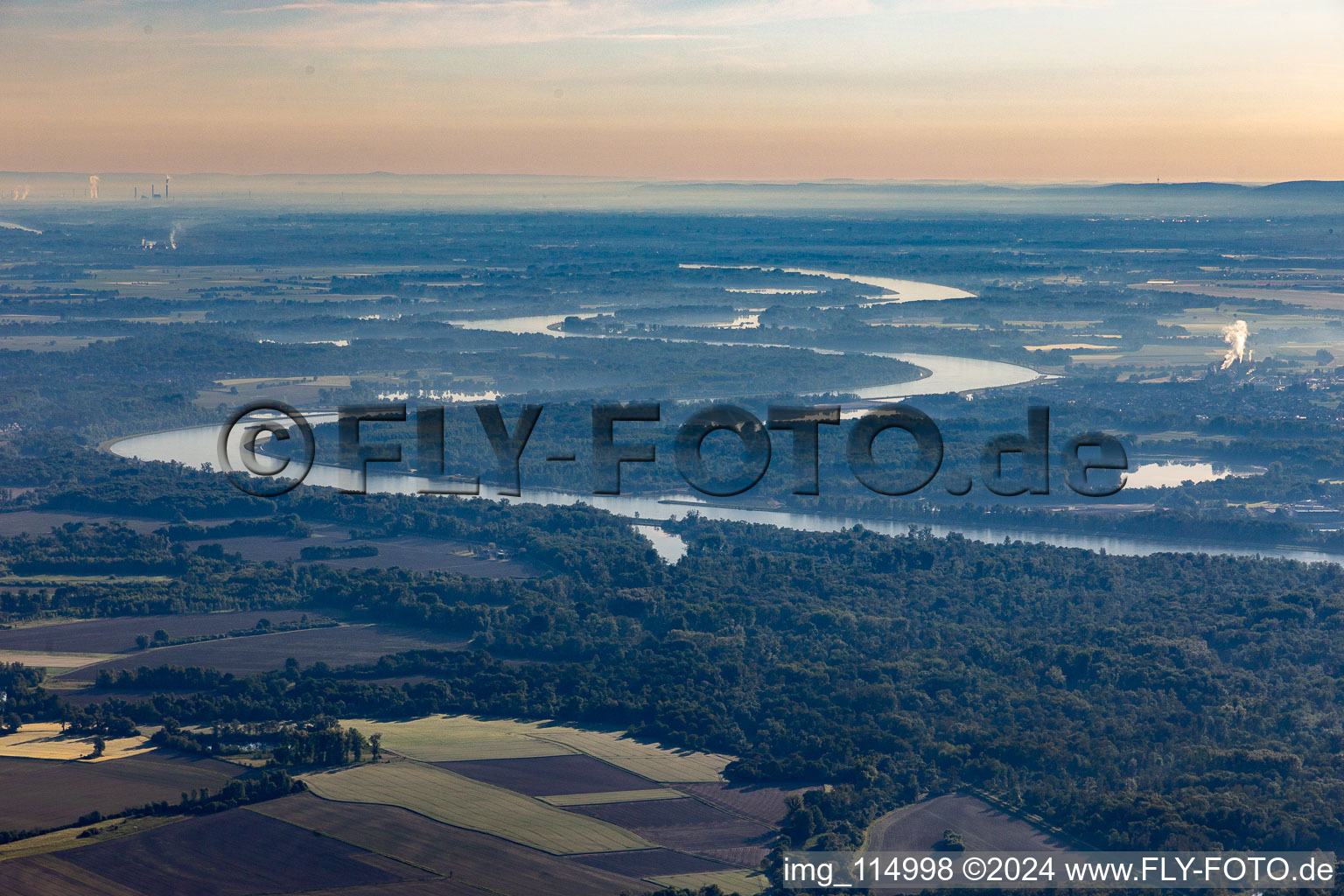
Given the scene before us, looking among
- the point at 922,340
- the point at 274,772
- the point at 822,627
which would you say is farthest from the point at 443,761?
the point at 922,340

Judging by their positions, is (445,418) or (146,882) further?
(445,418)

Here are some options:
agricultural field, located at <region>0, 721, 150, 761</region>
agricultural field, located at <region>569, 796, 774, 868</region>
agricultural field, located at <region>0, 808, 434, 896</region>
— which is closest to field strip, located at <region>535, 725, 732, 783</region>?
agricultural field, located at <region>569, 796, 774, 868</region>

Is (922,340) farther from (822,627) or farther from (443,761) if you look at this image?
(443,761)

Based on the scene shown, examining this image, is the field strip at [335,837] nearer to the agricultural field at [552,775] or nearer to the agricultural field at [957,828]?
the agricultural field at [552,775]

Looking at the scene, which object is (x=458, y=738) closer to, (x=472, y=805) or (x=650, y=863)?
(x=472, y=805)

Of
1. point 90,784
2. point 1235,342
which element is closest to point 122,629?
point 90,784

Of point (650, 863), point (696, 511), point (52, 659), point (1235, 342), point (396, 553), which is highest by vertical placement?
point (1235, 342)
